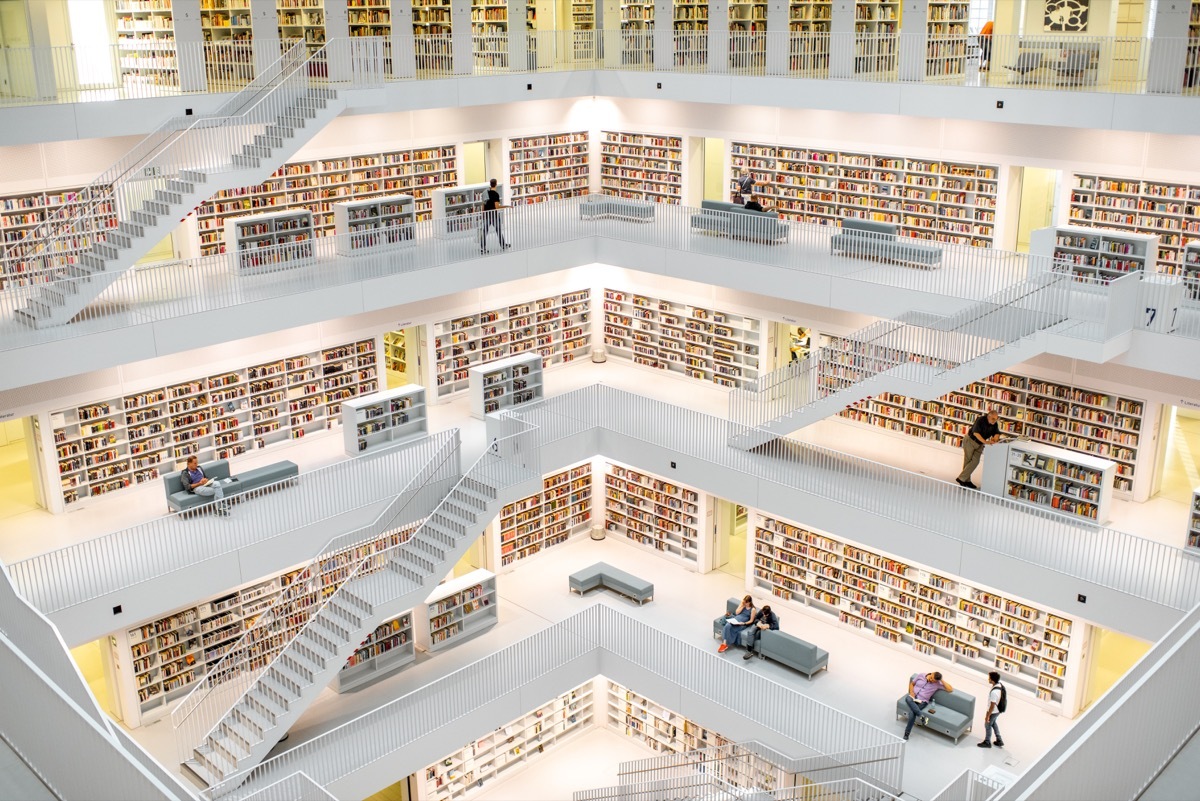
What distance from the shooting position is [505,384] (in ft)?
66.0

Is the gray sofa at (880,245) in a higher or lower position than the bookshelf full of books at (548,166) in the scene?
lower

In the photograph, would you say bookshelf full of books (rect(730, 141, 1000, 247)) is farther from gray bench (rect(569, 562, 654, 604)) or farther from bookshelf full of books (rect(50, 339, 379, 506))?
bookshelf full of books (rect(50, 339, 379, 506))

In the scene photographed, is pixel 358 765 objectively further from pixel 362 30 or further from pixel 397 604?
pixel 362 30

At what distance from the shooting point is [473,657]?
58.6 feet

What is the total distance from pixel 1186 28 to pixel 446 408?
13.5 meters

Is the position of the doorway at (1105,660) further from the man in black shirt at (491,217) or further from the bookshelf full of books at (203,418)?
the bookshelf full of books at (203,418)

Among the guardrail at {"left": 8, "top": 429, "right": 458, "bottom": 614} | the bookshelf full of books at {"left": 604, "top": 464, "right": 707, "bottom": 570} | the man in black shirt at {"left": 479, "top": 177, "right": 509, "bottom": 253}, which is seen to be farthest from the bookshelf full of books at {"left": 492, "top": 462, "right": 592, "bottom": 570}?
the man in black shirt at {"left": 479, "top": 177, "right": 509, "bottom": 253}

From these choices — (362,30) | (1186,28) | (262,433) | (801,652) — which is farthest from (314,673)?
(1186,28)

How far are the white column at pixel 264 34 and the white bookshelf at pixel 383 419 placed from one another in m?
5.65

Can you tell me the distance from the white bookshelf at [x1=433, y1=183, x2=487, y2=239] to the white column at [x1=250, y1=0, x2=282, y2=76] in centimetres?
361

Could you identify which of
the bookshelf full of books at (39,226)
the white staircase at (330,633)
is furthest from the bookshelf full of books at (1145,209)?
the bookshelf full of books at (39,226)

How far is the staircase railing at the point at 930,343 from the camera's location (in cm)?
1538

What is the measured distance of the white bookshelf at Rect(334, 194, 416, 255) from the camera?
19116mm

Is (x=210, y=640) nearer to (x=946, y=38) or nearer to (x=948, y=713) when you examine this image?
(x=948, y=713)
